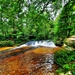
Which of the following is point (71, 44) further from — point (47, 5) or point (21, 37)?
point (21, 37)

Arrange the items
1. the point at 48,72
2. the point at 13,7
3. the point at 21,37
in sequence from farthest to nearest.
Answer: the point at 21,37 → the point at 48,72 → the point at 13,7

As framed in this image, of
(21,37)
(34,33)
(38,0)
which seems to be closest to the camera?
(38,0)

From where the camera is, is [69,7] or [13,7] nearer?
[13,7]

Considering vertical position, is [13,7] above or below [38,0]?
below

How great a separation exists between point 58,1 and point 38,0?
5.37 feet

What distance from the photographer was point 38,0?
7.03 metres

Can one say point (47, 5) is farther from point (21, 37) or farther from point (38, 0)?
point (21, 37)

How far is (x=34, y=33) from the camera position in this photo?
33375 millimetres

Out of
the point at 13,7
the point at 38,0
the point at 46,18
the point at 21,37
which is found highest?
the point at 38,0

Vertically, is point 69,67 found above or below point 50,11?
below

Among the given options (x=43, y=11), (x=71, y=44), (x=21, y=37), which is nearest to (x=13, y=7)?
A: (x=43, y=11)

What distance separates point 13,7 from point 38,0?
167cm

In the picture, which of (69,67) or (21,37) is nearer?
(69,67)

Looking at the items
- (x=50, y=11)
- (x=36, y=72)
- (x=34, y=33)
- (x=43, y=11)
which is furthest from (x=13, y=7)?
(x=34, y=33)
